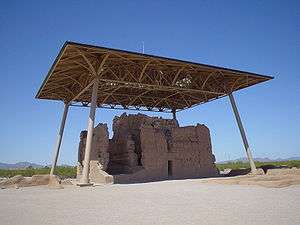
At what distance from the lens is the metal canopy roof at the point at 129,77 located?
2250cm

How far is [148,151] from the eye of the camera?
27391mm

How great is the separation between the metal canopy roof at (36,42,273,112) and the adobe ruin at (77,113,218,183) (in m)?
3.58

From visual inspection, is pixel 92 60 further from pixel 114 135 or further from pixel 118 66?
pixel 114 135

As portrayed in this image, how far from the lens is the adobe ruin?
26484mm

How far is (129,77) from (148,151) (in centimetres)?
682

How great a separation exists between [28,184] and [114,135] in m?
11.1

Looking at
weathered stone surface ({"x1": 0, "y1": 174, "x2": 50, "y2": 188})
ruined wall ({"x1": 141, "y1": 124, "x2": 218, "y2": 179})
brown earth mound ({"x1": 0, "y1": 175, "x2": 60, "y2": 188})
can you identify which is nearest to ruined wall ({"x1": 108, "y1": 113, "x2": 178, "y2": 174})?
ruined wall ({"x1": 141, "y1": 124, "x2": 218, "y2": 179})

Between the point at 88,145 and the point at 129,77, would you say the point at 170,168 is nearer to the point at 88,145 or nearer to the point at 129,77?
the point at 129,77

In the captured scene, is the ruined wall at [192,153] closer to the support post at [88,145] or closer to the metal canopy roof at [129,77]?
the metal canopy roof at [129,77]

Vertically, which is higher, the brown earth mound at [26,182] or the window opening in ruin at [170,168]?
the window opening in ruin at [170,168]

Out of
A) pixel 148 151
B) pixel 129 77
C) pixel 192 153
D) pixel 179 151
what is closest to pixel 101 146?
pixel 148 151

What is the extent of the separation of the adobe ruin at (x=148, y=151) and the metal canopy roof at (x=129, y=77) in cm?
358

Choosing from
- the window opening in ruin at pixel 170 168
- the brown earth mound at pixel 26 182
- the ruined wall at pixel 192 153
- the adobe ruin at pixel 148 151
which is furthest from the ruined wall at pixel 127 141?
the brown earth mound at pixel 26 182

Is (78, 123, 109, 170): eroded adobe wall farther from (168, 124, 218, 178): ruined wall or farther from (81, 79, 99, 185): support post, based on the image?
(168, 124, 218, 178): ruined wall
